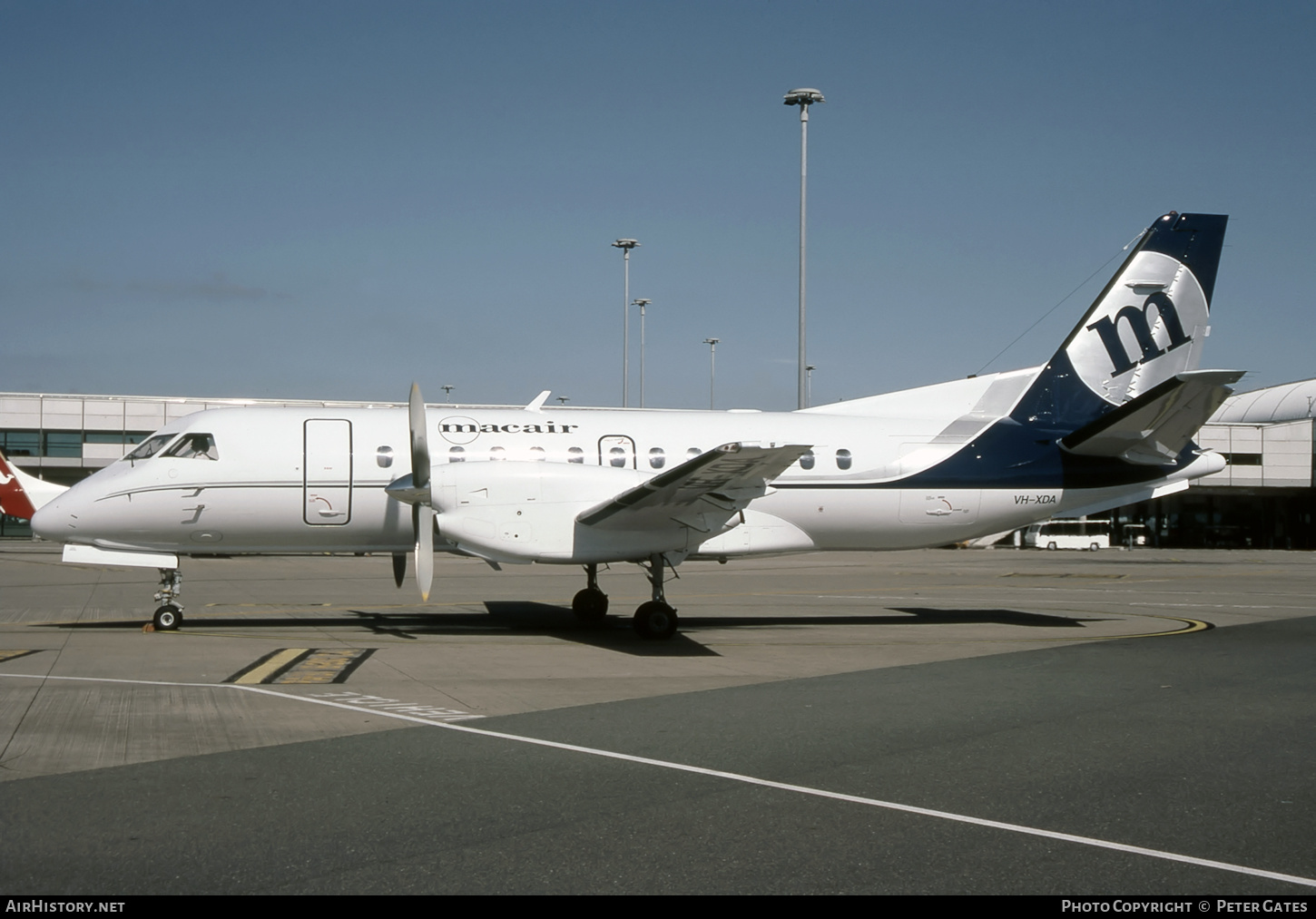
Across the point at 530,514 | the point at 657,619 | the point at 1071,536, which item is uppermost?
the point at 530,514

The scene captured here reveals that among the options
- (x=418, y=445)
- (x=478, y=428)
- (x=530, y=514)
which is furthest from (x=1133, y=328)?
(x=418, y=445)

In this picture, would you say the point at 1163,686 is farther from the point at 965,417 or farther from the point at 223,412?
the point at 223,412

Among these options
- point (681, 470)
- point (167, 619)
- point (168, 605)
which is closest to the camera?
point (681, 470)

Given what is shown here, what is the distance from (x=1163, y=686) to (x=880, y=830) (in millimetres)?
6955

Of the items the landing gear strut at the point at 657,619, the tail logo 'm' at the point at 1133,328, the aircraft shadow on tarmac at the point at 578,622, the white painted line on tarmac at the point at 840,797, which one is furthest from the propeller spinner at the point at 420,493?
the tail logo 'm' at the point at 1133,328

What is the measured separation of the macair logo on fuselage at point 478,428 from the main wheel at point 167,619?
4873mm

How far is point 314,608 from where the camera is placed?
20.3 meters

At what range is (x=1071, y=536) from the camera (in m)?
60.7

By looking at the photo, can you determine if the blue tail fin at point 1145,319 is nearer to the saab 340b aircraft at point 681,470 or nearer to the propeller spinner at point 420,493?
the saab 340b aircraft at point 681,470

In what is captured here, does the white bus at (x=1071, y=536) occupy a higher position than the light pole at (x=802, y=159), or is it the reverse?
the light pole at (x=802, y=159)

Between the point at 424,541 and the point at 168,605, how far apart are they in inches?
177

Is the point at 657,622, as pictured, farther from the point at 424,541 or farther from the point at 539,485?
the point at 424,541

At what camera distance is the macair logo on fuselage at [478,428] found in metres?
17.2
